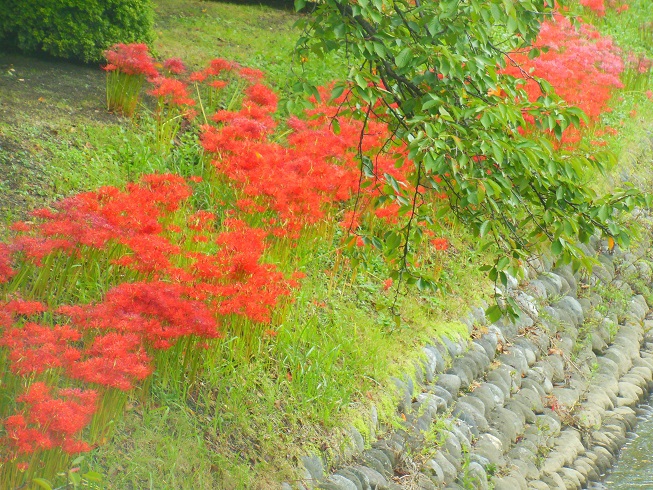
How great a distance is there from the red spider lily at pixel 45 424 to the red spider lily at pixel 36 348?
0.17m

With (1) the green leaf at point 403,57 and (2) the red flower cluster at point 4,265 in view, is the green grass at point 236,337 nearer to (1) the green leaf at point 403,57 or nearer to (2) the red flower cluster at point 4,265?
(2) the red flower cluster at point 4,265

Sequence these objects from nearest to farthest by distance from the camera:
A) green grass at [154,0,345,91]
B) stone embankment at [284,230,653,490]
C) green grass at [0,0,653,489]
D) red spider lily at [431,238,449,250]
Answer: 1. green grass at [0,0,653,489]
2. stone embankment at [284,230,653,490]
3. red spider lily at [431,238,449,250]
4. green grass at [154,0,345,91]

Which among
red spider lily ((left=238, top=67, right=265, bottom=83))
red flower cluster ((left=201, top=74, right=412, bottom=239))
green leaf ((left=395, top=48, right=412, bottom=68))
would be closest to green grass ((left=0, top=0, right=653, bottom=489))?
red flower cluster ((left=201, top=74, right=412, bottom=239))

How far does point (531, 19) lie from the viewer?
3.92 metres

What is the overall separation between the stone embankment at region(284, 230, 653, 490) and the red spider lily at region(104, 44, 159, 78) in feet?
10.3

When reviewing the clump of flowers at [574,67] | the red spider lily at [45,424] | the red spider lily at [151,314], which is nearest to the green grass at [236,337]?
the red spider lily at [151,314]

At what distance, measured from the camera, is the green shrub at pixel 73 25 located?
282 inches

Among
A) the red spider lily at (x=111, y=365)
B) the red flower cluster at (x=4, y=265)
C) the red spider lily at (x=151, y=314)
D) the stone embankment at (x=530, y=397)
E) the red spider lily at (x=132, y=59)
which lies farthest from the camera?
the red spider lily at (x=132, y=59)

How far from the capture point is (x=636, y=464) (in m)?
6.82

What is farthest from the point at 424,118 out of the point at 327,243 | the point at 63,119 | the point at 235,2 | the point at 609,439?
the point at 235,2

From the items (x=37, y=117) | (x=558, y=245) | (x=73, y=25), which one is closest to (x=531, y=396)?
(x=558, y=245)

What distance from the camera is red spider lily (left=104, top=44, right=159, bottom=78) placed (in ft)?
21.9

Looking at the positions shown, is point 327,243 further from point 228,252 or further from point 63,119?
point 63,119

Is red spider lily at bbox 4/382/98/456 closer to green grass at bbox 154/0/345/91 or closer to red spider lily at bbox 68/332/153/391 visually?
red spider lily at bbox 68/332/153/391
